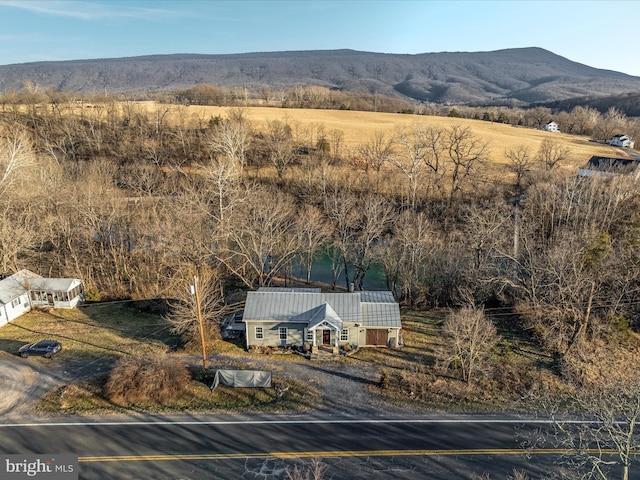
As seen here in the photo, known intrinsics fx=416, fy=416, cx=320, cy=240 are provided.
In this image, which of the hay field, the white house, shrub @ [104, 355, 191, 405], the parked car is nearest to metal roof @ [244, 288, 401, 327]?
shrub @ [104, 355, 191, 405]

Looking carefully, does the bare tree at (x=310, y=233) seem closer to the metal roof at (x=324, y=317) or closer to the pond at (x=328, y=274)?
the pond at (x=328, y=274)

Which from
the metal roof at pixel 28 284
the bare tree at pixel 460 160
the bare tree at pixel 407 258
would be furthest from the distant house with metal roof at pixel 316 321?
the bare tree at pixel 460 160

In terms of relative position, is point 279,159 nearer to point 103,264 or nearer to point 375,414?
point 103,264

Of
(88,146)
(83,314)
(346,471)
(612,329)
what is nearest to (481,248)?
(612,329)

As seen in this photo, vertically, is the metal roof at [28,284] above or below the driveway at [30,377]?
above

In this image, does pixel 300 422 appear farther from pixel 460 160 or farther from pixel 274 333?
pixel 460 160
